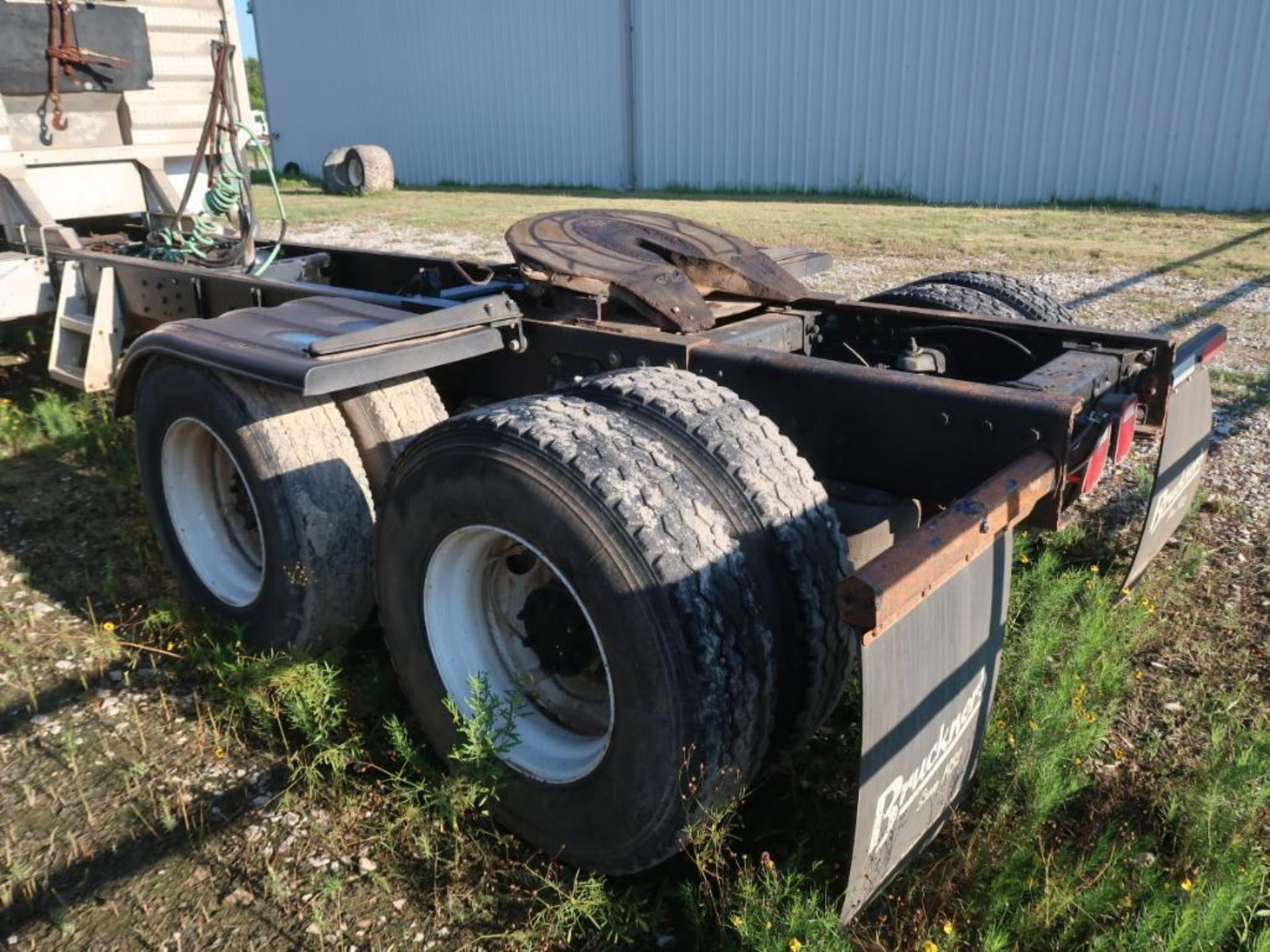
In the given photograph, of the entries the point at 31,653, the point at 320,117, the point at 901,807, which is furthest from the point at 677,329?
the point at 320,117

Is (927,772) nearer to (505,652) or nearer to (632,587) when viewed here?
(632,587)

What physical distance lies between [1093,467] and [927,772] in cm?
88

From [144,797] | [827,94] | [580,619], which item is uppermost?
[827,94]

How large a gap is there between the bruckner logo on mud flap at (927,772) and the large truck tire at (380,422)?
180 cm

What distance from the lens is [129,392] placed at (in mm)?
3771

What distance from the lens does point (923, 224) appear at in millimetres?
12133

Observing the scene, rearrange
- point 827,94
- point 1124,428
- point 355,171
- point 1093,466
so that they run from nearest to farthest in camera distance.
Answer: point 1093,466 < point 1124,428 < point 827,94 < point 355,171

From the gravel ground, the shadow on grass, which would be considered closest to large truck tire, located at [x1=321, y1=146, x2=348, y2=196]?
the shadow on grass

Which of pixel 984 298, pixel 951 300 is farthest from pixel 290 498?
pixel 984 298

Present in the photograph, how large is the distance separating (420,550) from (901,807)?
1.31 meters

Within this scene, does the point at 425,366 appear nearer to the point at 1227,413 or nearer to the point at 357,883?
the point at 357,883

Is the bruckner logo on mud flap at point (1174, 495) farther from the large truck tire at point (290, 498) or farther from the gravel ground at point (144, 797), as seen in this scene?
the large truck tire at point (290, 498)

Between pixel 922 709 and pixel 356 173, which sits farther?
pixel 356 173

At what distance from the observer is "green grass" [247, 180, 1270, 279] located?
30.8ft
